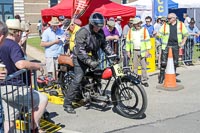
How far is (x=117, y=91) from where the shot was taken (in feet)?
22.0

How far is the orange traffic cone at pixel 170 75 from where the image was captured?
8.89m

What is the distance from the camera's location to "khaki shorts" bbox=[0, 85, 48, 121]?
4.43 meters

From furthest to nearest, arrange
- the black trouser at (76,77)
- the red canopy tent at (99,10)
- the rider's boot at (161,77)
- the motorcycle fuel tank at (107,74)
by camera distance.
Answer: the red canopy tent at (99,10)
the rider's boot at (161,77)
the black trouser at (76,77)
the motorcycle fuel tank at (107,74)

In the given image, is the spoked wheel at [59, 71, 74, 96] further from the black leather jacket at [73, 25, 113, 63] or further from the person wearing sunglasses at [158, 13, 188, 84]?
the person wearing sunglasses at [158, 13, 188, 84]

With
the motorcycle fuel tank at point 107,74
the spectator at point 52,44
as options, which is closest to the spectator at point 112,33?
the spectator at point 52,44

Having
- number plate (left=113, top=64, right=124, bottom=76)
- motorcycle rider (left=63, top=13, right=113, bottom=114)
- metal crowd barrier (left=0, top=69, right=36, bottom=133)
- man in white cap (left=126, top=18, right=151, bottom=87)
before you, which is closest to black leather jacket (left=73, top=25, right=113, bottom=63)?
motorcycle rider (left=63, top=13, right=113, bottom=114)

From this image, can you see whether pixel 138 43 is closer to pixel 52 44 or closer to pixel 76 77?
pixel 52 44

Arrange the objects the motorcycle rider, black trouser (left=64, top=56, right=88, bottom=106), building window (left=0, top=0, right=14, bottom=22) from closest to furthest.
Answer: the motorcycle rider → black trouser (left=64, top=56, right=88, bottom=106) → building window (left=0, top=0, right=14, bottom=22)

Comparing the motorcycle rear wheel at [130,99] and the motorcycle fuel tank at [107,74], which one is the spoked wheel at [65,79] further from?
the motorcycle rear wheel at [130,99]

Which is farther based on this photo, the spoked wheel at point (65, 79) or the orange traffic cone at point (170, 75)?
the orange traffic cone at point (170, 75)

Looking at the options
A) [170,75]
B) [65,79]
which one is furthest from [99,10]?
[65,79]

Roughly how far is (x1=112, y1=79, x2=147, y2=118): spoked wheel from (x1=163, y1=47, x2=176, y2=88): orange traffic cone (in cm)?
248

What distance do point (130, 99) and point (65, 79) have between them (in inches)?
71.3

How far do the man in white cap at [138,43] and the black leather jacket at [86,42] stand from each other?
2584mm
